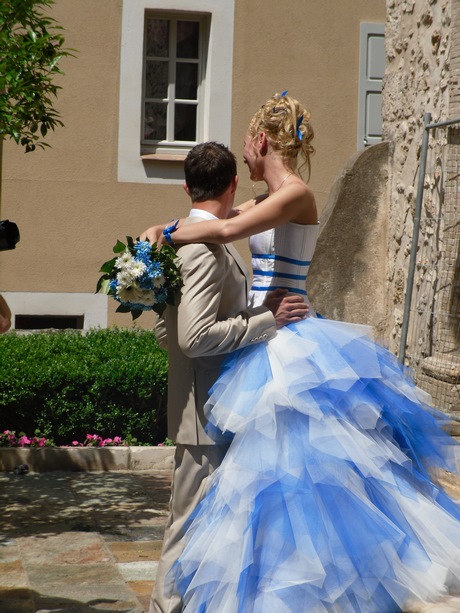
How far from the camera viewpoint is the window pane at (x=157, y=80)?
12000mm

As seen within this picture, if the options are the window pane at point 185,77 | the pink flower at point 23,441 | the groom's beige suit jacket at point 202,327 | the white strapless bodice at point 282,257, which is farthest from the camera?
the window pane at point 185,77

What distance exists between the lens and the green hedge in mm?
7277

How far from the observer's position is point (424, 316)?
694 cm

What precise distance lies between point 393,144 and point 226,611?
5.15 metres

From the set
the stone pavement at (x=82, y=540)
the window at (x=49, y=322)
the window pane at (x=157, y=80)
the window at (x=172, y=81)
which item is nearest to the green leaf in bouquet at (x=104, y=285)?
the stone pavement at (x=82, y=540)

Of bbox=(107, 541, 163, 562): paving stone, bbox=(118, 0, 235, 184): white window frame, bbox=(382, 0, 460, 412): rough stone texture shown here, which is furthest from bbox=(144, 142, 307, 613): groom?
bbox=(118, 0, 235, 184): white window frame

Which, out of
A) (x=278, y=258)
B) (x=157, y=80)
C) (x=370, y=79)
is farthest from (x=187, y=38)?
(x=278, y=258)

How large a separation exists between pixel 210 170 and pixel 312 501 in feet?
4.11

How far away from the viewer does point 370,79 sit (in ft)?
39.5

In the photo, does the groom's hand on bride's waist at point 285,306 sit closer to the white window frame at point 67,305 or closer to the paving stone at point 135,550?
the paving stone at point 135,550

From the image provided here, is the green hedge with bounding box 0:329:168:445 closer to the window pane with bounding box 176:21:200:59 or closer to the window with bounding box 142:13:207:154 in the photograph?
the window with bounding box 142:13:207:154

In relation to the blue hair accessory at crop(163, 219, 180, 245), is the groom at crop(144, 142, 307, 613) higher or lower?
lower

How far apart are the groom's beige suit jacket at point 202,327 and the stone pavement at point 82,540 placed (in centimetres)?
109

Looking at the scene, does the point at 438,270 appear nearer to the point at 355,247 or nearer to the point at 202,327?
the point at 355,247
